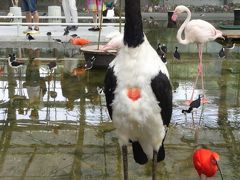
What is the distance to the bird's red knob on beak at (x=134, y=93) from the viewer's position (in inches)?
140

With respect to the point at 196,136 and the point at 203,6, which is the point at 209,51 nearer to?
the point at 196,136

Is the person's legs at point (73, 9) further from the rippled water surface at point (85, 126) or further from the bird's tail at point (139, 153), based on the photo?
the bird's tail at point (139, 153)

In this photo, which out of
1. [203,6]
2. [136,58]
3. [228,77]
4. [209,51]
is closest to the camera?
[136,58]

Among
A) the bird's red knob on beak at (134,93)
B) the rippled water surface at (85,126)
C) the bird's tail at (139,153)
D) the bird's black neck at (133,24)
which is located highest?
the bird's black neck at (133,24)

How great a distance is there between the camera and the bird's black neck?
3.51 meters

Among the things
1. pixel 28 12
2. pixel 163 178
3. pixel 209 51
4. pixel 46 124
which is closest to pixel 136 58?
pixel 163 178

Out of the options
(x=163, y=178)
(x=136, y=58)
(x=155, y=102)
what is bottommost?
(x=163, y=178)

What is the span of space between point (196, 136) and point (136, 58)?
2.50 m

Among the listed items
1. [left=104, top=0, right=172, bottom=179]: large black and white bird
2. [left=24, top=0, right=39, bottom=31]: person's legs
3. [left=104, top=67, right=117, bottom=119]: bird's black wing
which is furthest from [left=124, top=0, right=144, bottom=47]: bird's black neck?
[left=24, top=0, right=39, bottom=31]: person's legs

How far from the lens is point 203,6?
2841cm

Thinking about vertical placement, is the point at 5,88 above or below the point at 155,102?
below

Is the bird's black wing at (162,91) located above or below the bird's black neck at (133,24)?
below

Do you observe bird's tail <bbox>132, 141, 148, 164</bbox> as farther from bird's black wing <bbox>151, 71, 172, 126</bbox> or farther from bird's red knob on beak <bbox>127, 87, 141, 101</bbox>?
bird's red knob on beak <bbox>127, 87, 141, 101</bbox>

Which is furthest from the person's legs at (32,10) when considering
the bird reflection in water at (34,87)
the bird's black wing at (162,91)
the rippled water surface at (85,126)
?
the bird's black wing at (162,91)
